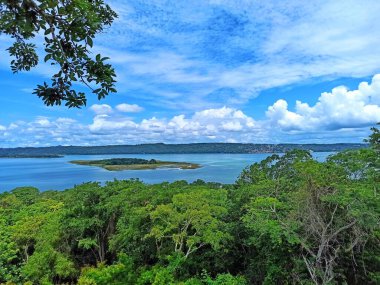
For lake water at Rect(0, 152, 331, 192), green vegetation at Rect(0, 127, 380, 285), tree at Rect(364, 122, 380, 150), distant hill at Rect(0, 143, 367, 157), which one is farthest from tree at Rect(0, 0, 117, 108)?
distant hill at Rect(0, 143, 367, 157)

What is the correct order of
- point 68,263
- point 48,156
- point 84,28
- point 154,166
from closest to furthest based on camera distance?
point 84,28, point 68,263, point 154,166, point 48,156

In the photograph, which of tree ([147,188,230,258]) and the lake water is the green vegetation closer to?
tree ([147,188,230,258])

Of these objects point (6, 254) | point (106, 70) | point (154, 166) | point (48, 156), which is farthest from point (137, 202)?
point (48, 156)

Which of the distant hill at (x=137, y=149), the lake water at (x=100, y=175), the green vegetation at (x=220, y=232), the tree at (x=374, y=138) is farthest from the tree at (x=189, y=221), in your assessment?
the distant hill at (x=137, y=149)

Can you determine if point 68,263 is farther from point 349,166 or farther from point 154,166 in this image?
point 154,166

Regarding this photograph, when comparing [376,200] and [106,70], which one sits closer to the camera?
[106,70]

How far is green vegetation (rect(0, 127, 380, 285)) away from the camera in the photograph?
11.2 metres

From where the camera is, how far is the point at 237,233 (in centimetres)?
1538

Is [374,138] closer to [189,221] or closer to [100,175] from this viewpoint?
[189,221]

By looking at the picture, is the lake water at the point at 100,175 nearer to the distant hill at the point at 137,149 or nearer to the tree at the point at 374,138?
the tree at the point at 374,138

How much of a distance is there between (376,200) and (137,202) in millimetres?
10058

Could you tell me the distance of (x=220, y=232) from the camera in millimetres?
12875

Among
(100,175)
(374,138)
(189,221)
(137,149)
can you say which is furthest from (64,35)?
(137,149)

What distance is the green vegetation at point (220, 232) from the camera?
11.2m
